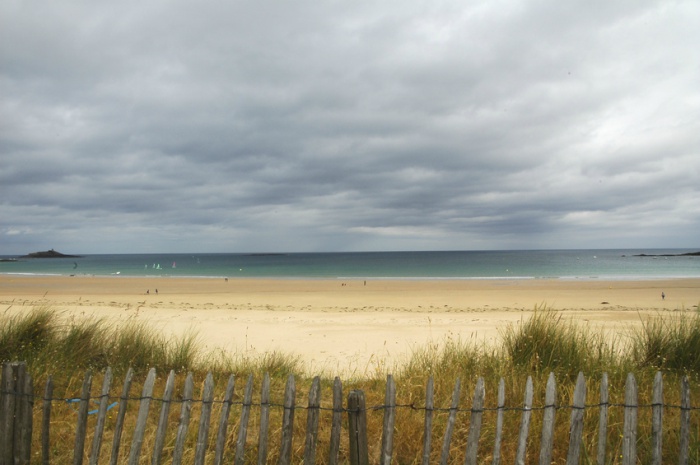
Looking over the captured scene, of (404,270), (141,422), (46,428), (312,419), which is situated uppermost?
(312,419)

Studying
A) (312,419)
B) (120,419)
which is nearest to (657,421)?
(312,419)

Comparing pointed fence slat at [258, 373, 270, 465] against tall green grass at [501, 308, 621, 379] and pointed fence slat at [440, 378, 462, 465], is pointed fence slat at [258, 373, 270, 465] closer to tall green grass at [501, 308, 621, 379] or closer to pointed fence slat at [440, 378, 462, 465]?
pointed fence slat at [440, 378, 462, 465]

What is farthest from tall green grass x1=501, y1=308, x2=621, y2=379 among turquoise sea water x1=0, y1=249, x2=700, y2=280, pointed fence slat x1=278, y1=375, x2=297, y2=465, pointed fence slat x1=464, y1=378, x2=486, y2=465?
turquoise sea water x1=0, y1=249, x2=700, y2=280

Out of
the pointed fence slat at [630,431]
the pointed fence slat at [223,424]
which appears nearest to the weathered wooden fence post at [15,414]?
the pointed fence slat at [223,424]

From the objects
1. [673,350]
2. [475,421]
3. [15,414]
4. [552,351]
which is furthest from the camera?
[673,350]

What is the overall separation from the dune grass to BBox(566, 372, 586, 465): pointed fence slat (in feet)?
2.57

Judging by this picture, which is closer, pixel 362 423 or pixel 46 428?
pixel 362 423

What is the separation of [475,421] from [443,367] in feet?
8.54

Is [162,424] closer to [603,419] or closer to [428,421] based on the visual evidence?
[428,421]

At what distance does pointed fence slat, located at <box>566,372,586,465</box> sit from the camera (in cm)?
350

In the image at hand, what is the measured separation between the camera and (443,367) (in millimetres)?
6055

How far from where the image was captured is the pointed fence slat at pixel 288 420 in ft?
11.4

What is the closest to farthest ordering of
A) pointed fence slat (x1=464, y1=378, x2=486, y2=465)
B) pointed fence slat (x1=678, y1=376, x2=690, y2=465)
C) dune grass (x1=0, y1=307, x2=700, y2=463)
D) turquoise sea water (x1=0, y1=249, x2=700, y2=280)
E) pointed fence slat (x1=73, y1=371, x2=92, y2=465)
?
pointed fence slat (x1=464, y1=378, x2=486, y2=465) < pointed fence slat (x1=678, y1=376, x2=690, y2=465) < pointed fence slat (x1=73, y1=371, x2=92, y2=465) < dune grass (x1=0, y1=307, x2=700, y2=463) < turquoise sea water (x1=0, y1=249, x2=700, y2=280)

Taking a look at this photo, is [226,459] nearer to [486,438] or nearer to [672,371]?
[486,438]
